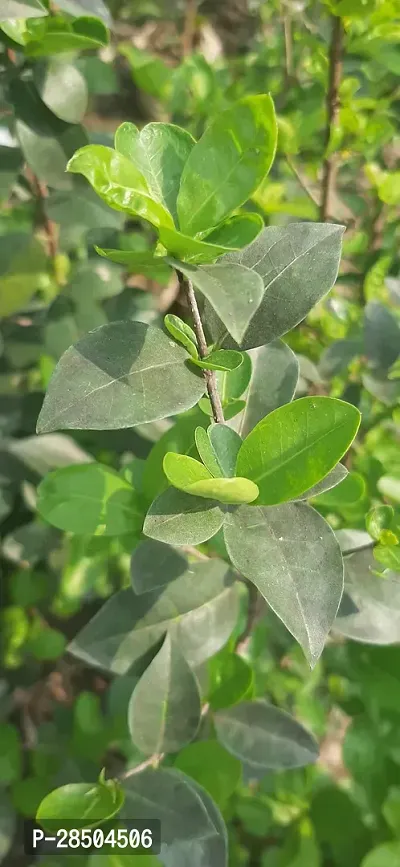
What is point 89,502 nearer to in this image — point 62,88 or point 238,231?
point 238,231

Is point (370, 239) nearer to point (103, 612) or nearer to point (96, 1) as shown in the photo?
point (96, 1)

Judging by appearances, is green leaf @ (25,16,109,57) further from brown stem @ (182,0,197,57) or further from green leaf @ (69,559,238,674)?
brown stem @ (182,0,197,57)

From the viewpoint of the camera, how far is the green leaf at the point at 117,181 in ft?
1.07

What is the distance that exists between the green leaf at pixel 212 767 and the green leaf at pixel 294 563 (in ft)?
1.11

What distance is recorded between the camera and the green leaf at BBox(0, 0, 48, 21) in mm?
532

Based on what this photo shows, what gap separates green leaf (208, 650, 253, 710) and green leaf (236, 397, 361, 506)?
32 centimetres

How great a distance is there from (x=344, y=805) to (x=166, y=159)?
0.96m

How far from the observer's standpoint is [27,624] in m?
1.11

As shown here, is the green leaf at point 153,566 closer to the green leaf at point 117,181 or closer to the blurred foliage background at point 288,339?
the blurred foliage background at point 288,339

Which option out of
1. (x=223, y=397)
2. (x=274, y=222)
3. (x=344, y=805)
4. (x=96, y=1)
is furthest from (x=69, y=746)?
(x=96, y=1)

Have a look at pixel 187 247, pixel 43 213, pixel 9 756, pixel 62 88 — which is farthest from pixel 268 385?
pixel 9 756

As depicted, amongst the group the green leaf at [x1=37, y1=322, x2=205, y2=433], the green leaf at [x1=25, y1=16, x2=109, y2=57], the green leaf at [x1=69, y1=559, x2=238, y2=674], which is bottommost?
the green leaf at [x1=69, y1=559, x2=238, y2=674]

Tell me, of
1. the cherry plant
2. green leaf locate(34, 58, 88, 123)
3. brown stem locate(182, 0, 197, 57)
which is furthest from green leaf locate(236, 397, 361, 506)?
brown stem locate(182, 0, 197, 57)

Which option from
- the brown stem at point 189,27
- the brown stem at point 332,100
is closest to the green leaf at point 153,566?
the brown stem at point 332,100
